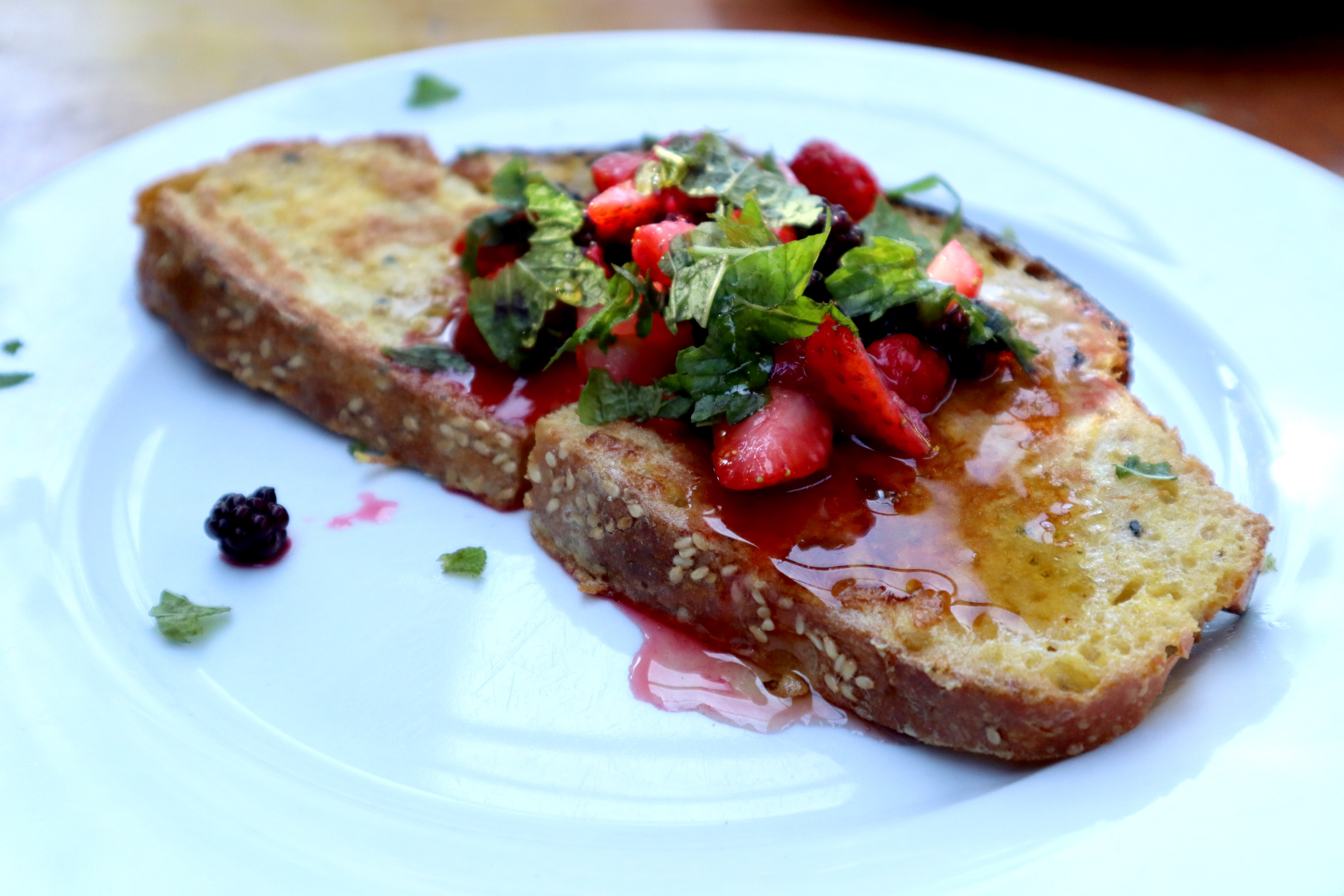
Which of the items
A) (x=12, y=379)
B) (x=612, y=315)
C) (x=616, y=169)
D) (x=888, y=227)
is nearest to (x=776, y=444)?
(x=612, y=315)

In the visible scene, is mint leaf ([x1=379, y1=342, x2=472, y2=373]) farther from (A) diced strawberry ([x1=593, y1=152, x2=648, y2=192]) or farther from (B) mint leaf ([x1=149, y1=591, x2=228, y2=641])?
(B) mint leaf ([x1=149, y1=591, x2=228, y2=641])

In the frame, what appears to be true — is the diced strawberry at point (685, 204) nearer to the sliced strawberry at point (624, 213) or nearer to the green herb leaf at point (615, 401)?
the sliced strawberry at point (624, 213)

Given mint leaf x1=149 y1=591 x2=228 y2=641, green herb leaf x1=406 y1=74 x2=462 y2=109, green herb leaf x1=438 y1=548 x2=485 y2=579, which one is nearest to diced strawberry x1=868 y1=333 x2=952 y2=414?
green herb leaf x1=438 y1=548 x2=485 y2=579

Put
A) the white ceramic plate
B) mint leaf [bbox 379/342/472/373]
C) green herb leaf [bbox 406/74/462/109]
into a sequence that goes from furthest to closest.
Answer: green herb leaf [bbox 406/74/462/109]
mint leaf [bbox 379/342/472/373]
the white ceramic plate

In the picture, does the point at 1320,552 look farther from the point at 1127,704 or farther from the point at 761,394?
the point at 761,394

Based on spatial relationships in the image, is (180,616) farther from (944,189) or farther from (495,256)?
(944,189)
